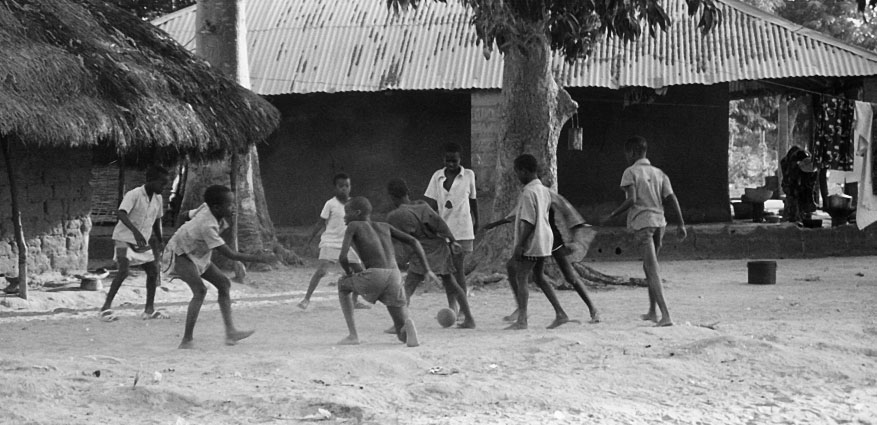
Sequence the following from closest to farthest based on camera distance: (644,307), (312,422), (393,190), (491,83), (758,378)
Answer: (312,422), (758,378), (393,190), (644,307), (491,83)

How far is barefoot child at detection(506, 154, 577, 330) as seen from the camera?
7730mm

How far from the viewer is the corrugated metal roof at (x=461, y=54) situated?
49.0 ft

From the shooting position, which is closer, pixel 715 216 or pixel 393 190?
pixel 393 190

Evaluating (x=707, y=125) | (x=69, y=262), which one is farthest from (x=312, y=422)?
(x=707, y=125)

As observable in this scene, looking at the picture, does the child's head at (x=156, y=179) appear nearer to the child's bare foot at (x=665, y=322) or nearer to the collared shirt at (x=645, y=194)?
the collared shirt at (x=645, y=194)

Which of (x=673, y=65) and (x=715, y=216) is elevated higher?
(x=673, y=65)

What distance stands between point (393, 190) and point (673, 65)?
328 inches

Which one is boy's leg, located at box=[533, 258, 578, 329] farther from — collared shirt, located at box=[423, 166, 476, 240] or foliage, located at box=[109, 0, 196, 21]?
foliage, located at box=[109, 0, 196, 21]

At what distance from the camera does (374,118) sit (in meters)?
16.7

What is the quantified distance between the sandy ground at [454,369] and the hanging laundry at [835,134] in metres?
5.98

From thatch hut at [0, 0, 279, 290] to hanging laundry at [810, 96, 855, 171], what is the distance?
25.7ft

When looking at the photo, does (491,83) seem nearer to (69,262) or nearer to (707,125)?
(707,125)

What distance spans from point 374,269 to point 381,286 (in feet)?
0.39

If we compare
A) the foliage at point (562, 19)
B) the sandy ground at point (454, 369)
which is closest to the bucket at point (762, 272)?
the sandy ground at point (454, 369)
